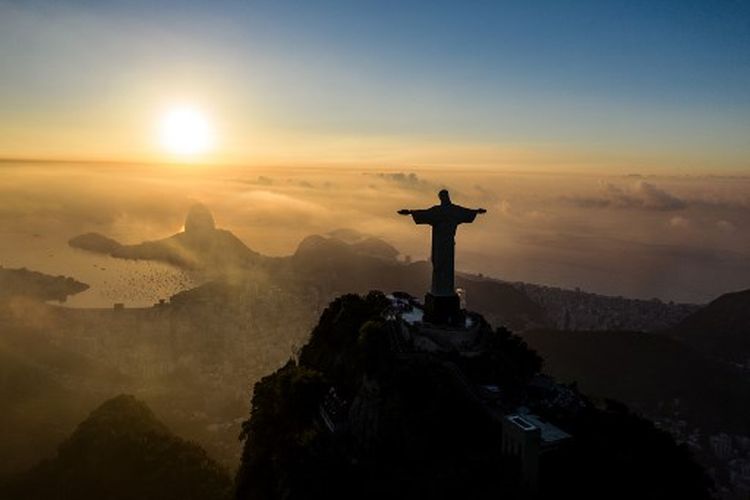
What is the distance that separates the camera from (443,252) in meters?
25.2

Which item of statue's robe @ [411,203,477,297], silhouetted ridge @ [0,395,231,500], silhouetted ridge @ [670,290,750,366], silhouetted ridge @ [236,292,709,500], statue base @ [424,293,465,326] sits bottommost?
silhouetted ridge @ [670,290,750,366]

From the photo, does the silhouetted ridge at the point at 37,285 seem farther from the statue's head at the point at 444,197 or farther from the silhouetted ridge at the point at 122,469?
the statue's head at the point at 444,197

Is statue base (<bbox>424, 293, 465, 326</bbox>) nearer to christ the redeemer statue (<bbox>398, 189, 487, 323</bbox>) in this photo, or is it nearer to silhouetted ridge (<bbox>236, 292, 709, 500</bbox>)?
christ the redeemer statue (<bbox>398, 189, 487, 323</bbox>)

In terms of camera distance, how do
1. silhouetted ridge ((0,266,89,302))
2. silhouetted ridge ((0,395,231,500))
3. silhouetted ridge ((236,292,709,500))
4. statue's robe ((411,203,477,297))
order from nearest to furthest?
silhouetted ridge ((236,292,709,500)) < statue's robe ((411,203,477,297)) < silhouetted ridge ((0,395,231,500)) < silhouetted ridge ((0,266,89,302))

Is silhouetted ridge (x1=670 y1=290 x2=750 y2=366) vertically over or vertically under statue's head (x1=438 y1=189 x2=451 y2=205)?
under

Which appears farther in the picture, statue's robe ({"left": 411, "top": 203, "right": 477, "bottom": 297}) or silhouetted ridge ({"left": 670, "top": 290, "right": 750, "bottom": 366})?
silhouetted ridge ({"left": 670, "top": 290, "right": 750, "bottom": 366})

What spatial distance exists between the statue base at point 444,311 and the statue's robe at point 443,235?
0.89 feet

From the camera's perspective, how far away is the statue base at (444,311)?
24.8 metres

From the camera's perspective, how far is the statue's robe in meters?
25.0

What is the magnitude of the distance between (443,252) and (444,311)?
275cm

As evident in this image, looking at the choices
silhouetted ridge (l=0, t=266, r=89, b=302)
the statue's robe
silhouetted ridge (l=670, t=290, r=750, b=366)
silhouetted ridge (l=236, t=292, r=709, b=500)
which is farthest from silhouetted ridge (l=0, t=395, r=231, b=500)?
silhouetted ridge (l=670, t=290, r=750, b=366)

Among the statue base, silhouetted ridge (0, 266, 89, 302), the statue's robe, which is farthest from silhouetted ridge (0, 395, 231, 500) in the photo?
silhouetted ridge (0, 266, 89, 302)

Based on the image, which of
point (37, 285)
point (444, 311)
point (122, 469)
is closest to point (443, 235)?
point (444, 311)

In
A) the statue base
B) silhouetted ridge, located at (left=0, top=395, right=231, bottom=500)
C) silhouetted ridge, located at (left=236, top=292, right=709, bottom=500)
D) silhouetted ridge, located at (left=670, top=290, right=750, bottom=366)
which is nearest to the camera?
silhouetted ridge, located at (left=236, top=292, right=709, bottom=500)
